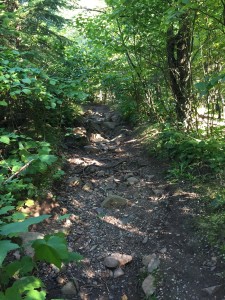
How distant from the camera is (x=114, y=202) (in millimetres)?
5375

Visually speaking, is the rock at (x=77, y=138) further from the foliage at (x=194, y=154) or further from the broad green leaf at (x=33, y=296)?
the broad green leaf at (x=33, y=296)

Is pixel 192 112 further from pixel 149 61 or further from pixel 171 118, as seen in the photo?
pixel 149 61

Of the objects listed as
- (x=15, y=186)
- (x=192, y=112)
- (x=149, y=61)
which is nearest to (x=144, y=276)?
(x=15, y=186)

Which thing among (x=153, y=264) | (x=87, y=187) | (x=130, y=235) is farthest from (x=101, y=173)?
(x=153, y=264)

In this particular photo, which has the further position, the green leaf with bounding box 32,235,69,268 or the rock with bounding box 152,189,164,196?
the rock with bounding box 152,189,164,196

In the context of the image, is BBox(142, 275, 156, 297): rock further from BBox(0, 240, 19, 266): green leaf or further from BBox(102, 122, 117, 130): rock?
BBox(102, 122, 117, 130): rock

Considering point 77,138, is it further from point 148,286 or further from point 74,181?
point 148,286

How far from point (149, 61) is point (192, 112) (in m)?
2.09

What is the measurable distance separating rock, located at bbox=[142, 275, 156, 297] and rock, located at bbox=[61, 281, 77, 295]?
82cm

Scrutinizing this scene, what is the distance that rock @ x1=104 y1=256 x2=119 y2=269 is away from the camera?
387 centimetres

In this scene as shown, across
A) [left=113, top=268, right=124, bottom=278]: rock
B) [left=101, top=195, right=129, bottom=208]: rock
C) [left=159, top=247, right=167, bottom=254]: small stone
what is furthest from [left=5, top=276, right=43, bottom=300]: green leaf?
[left=101, top=195, right=129, bottom=208]: rock

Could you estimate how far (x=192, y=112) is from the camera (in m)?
6.95

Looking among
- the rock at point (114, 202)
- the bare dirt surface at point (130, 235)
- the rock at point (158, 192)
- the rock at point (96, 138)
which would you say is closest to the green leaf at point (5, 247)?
the bare dirt surface at point (130, 235)

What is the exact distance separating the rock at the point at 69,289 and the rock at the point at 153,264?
3.12 feet
